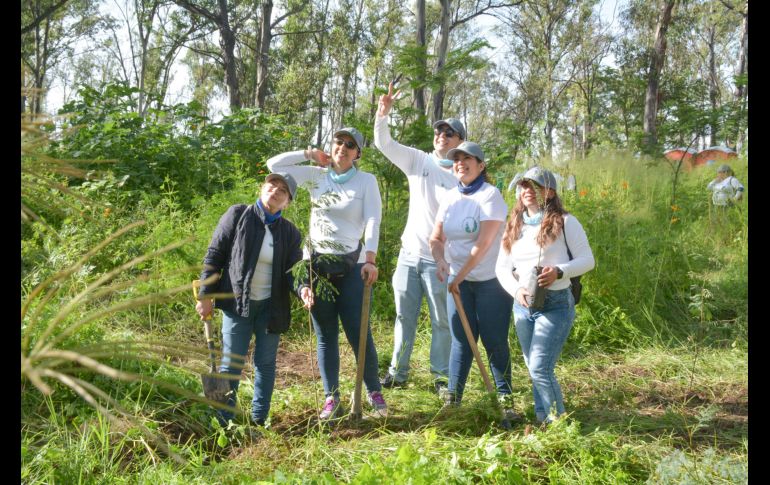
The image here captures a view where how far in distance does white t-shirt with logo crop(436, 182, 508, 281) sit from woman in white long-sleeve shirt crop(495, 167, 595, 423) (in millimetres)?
171

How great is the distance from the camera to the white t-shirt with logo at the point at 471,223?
11.5 feet

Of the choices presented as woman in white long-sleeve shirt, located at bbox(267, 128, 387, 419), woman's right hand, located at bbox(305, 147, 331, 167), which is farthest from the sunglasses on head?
woman's right hand, located at bbox(305, 147, 331, 167)

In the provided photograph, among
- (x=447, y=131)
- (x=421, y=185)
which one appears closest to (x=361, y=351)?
(x=421, y=185)

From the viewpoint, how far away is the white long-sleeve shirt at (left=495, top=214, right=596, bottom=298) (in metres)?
3.15

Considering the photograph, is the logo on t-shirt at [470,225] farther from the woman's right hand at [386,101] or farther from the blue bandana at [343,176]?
the woman's right hand at [386,101]

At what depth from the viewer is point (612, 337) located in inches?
202

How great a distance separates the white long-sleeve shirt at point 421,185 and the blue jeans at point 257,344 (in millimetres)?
1166

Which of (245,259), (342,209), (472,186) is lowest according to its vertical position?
(245,259)

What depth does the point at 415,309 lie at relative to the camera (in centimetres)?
409

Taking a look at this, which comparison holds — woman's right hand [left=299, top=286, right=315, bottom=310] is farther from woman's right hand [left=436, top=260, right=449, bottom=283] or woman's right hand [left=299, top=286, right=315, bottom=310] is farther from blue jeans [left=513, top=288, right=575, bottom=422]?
blue jeans [left=513, top=288, right=575, bottom=422]

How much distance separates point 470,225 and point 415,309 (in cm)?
85

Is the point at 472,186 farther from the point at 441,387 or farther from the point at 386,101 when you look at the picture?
the point at 441,387
